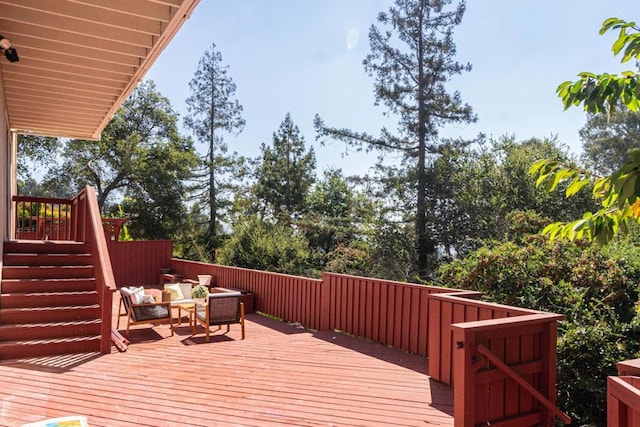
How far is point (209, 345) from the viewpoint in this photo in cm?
583

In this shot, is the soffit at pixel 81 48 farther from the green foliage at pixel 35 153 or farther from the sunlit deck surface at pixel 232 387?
the green foliage at pixel 35 153

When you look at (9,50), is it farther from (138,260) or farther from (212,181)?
(212,181)

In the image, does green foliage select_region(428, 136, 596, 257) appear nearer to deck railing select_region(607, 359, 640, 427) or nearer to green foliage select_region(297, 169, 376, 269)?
green foliage select_region(297, 169, 376, 269)

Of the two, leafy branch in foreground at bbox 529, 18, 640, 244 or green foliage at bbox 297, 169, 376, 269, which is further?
green foliage at bbox 297, 169, 376, 269

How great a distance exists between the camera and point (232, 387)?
12.9ft

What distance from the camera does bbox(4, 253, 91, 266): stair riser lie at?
6051mm

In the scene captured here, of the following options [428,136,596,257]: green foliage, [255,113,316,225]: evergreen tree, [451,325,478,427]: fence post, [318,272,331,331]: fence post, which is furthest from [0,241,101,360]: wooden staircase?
[255,113,316,225]: evergreen tree

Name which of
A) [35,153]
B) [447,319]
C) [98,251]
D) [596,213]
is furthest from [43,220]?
[596,213]

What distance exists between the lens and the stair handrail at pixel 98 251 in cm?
507

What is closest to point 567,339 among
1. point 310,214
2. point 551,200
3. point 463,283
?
point 463,283

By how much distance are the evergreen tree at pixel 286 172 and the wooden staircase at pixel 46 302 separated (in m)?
15.9

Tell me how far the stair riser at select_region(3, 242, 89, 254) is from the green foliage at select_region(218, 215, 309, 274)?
6.05 metres

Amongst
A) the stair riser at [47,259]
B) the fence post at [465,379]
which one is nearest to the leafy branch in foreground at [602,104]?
the fence post at [465,379]

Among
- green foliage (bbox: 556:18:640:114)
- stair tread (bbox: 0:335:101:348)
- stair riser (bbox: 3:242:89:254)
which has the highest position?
green foliage (bbox: 556:18:640:114)
